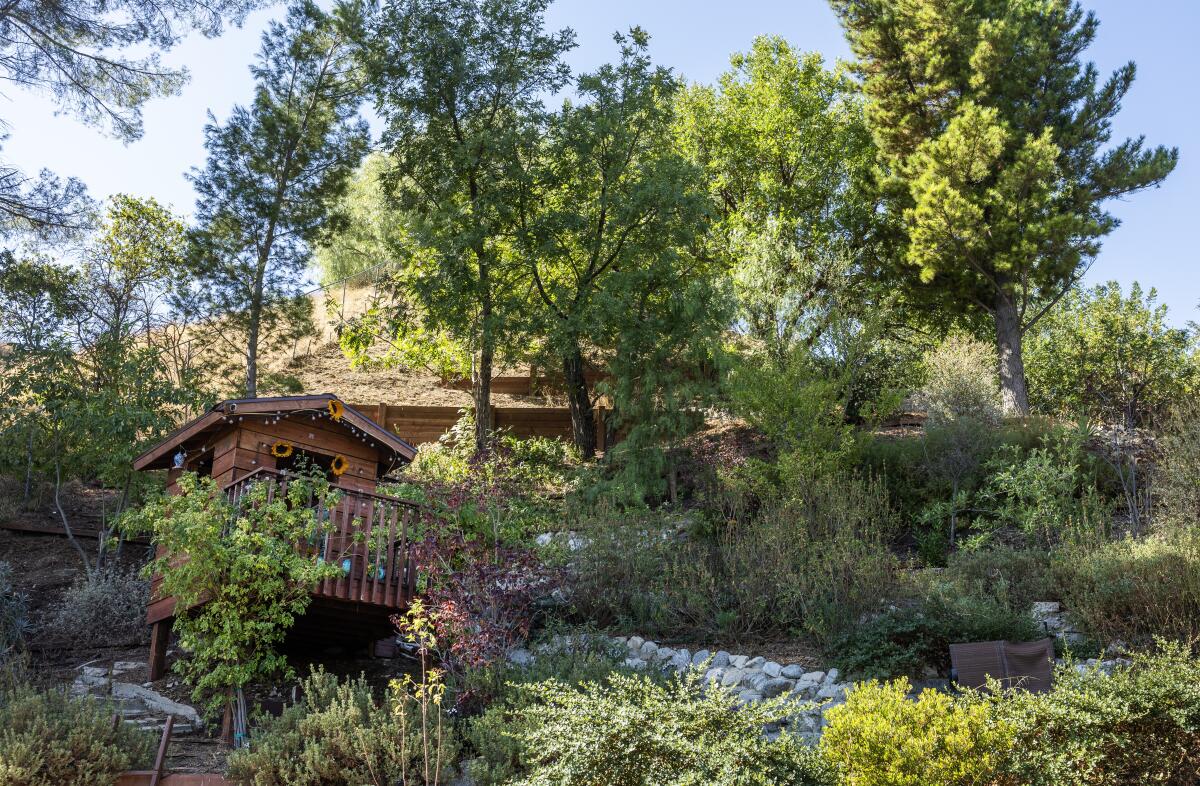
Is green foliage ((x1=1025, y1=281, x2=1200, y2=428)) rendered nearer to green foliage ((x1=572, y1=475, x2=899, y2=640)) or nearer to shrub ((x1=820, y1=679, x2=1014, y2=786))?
green foliage ((x1=572, y1=475, x2=899, y2=640))

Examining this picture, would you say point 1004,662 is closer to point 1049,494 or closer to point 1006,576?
point 1006,576

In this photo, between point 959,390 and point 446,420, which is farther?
point 446,420

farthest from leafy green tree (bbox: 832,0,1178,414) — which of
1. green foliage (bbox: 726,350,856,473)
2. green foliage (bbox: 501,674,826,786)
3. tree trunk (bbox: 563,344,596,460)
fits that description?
green foliage (bbox: 501,674,826,786)

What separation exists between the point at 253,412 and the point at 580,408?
27.9 feet

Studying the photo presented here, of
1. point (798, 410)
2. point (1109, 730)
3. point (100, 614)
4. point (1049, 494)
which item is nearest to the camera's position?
point (1109, 730)

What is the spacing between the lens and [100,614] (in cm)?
1091

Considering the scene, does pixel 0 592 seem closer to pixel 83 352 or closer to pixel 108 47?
pixel 83 352

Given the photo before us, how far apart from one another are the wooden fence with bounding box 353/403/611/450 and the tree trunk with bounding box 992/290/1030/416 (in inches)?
345

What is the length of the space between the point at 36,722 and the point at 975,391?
46.2 ft

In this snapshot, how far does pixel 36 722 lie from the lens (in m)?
6.84

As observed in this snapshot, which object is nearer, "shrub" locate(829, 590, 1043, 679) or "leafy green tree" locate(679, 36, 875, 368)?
"shrub" locate(829, 590, 1043, 679)

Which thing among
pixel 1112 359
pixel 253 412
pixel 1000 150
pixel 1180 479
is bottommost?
pixel 1180 479

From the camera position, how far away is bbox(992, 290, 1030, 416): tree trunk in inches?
699

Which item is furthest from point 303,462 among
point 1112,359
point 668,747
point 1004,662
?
point 1112,359
